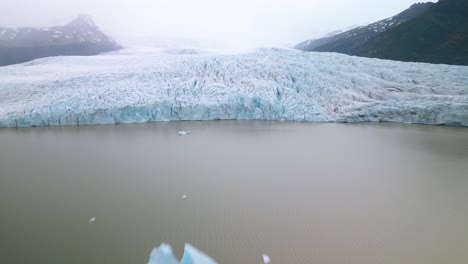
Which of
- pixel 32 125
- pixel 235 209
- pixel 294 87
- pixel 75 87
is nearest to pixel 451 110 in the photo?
pixel 294 87

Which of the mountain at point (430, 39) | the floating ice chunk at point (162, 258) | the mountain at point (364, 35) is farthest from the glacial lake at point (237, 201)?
the mountain at point (364, 35)

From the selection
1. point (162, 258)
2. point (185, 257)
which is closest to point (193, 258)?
point (185, 257)

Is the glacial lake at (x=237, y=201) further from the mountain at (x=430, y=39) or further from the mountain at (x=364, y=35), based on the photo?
the mountain at (x=364, y=35)

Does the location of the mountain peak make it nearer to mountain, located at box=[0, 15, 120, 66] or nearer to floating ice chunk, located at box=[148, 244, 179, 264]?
mountain, located at box=[0, 15, 120, 66]

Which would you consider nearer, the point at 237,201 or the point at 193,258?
the point at 193,258

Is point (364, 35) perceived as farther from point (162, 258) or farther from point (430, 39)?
point (162, 258)

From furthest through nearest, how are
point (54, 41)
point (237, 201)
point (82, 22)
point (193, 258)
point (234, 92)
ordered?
point (82, 22) < point (54, 41) < point (234, 92) < point (237, 201) < point (193, 258)
